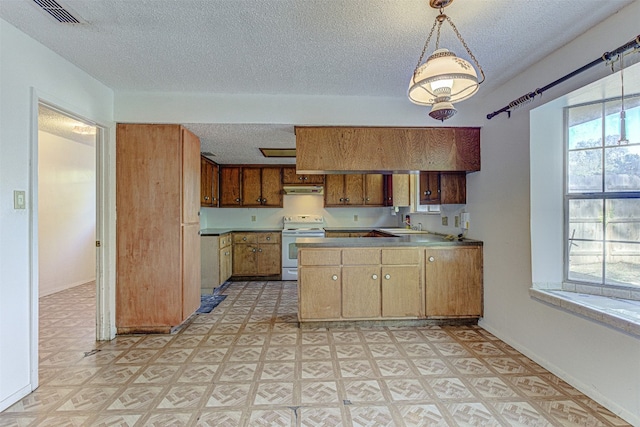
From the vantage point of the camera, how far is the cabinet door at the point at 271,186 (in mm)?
5707

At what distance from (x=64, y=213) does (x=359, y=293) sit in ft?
16.2

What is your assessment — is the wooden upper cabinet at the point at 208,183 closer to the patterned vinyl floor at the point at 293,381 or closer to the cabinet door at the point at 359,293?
the patterned vinyl floor at the point at 293,381

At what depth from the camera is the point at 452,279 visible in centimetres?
324

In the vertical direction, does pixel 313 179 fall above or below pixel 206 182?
above

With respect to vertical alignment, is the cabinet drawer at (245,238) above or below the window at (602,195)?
below

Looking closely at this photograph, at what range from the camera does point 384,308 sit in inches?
126

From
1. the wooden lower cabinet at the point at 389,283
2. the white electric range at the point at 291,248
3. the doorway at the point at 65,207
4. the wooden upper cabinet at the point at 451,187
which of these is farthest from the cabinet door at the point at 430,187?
the doorway at the point at 65,207

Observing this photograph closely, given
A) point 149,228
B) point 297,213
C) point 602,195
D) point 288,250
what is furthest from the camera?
point 297,213

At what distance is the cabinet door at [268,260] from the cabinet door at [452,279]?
2.90 m

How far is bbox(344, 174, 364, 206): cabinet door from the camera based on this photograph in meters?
5.73

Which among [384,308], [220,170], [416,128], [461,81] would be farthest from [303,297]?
[220,170]

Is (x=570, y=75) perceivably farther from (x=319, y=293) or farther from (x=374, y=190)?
(x=374, y=190)

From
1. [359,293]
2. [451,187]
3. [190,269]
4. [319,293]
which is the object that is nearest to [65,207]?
[190,269]

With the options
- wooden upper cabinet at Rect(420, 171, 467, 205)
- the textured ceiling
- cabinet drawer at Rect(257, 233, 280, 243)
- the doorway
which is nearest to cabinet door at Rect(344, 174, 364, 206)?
cabinet drawer at Rect(257, 233, 280, 243)
